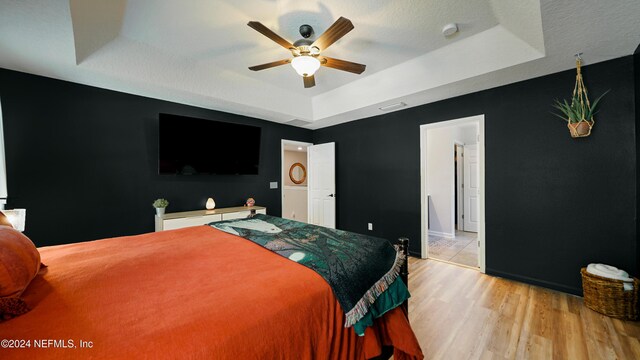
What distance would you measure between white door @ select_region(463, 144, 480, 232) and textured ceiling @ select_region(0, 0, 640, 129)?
267 centimetres

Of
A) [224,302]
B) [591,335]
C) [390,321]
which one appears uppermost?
[224,302]

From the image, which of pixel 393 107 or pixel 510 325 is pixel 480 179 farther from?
pixel 510 325

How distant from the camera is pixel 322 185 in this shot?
16.1ft

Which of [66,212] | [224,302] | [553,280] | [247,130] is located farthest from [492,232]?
[66,212]

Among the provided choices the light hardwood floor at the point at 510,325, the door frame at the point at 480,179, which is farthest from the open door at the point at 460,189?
the light hardwood floor at the point at 510,325

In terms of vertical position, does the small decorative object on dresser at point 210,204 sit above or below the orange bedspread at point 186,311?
above

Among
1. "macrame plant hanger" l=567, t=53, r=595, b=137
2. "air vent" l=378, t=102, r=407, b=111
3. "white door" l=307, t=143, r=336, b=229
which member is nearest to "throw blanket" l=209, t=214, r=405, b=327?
"macrame plant hanger" l=567, t=53, r=595, b=137

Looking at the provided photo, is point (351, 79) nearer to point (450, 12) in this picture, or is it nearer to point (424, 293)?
point (450, 12)

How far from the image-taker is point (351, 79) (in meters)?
3.56

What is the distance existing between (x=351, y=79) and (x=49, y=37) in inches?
125

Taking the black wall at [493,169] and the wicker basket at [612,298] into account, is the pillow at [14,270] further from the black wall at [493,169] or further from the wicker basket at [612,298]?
the wicker basket at [612,298]

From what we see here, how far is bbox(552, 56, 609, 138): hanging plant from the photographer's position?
2.26 meters

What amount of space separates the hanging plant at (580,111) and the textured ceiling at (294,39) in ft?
0.82

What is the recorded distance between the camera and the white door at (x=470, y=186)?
5.17 meters
